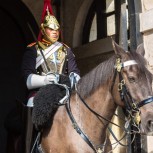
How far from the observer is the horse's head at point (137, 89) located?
10.2 ft

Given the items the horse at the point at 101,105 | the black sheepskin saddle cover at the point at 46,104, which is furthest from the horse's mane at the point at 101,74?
the black sheepskin saddle cover at the point at 46,104

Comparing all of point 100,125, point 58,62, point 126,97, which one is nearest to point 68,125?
Answer: point 100,125

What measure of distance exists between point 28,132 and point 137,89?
1.09 metres

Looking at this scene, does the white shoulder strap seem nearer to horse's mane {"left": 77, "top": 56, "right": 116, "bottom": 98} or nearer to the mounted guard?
the mounted guard

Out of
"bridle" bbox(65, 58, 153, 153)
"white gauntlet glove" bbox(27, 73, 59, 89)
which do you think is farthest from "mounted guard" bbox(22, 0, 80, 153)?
"bridle" bbox(65, 58, 153, 153)

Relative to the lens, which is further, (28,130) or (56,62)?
(56,62)

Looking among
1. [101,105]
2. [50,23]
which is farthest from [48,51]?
[101,105]

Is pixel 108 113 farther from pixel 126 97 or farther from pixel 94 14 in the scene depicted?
pixel 94 14

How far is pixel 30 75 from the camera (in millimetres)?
3742

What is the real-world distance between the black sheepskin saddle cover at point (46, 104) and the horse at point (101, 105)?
5 cm

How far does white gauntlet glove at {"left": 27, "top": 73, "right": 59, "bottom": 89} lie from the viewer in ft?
12.0

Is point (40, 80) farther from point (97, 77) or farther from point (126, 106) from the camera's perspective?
point (126, 106)

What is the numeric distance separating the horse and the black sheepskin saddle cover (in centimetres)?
5

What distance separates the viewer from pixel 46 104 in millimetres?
3527
